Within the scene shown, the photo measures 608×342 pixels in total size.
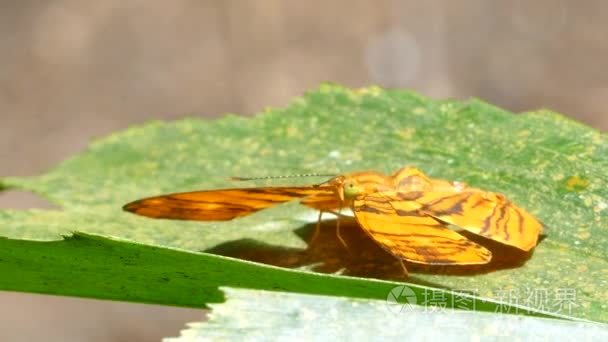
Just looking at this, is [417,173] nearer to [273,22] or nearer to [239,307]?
[239,307]

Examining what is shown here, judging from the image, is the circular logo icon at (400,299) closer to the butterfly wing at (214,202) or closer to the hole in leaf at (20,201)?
the butterfly wing at (214,202)

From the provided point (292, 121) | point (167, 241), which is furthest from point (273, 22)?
point (167, 241)

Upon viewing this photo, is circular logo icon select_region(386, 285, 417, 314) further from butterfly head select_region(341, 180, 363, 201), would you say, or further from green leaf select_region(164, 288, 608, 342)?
butterfly head select_region(341, 180, 363, 201)

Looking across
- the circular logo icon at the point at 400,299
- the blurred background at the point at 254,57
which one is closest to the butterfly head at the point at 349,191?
the circular logo icon at the point at 400,299

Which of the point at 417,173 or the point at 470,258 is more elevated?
the point at 417,173

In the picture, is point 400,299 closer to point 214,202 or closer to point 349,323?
point 349,323

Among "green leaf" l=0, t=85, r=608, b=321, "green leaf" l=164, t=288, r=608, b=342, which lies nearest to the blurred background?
"green leaf" l=0, t=85, r=608, b=321

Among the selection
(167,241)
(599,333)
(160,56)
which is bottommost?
(599,333)
